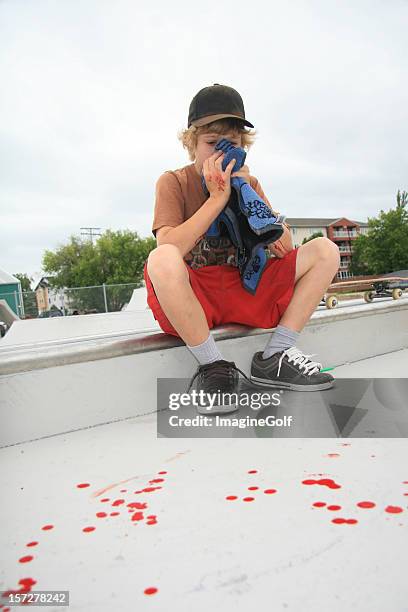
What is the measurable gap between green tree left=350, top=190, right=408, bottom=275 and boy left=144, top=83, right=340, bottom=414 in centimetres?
2995

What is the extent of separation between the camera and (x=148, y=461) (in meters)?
0.83

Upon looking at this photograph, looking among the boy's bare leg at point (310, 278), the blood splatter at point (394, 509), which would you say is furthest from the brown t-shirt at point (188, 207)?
the blood splatter at point (394, 509)

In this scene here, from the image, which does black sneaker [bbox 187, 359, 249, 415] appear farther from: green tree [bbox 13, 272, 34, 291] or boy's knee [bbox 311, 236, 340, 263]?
green tree [bbox 13, 272, 34, 291]

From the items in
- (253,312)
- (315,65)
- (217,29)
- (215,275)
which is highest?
(315,65)

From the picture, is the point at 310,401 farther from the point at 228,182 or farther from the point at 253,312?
the point at 228,182

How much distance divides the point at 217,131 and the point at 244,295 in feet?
1.69

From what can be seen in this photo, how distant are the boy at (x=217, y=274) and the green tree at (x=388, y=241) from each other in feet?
98.3

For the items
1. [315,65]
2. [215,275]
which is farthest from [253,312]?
[315,65]

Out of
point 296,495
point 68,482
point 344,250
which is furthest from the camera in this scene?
point 344,250

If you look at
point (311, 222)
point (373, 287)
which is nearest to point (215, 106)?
point (373, 287)

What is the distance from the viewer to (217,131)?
126 cm

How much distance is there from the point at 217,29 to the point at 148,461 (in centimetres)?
295

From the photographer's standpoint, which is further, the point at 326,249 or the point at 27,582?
the point at 326,249

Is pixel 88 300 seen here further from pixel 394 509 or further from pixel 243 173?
pixel 394 509
